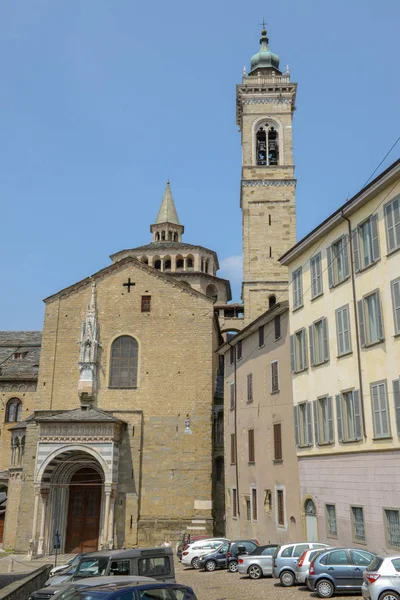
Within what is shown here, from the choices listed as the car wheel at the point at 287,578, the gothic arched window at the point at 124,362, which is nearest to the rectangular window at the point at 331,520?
the car wheel at the point at 287,578

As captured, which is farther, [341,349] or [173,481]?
[173,481]

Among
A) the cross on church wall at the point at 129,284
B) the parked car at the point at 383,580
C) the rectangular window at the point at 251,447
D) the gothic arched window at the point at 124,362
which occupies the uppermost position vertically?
the cross on church wall at the point at 129,284

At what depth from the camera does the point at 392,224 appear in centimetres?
1811

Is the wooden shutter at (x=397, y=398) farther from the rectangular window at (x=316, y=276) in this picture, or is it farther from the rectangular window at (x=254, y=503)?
the rectangular window at (x=254, y=503)

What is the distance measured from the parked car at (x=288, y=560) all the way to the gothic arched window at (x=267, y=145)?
3242cm

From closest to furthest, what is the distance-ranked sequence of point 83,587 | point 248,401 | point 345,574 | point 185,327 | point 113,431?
point 83,587 → point 345,574 → point 248,401 → point 113,431 → point 185,327

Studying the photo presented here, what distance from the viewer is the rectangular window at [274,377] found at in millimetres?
26458

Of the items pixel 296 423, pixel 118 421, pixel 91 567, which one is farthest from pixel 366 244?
pixel 118 421

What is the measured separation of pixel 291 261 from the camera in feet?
83.5

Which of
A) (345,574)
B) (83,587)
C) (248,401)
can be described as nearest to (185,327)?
(248,401)

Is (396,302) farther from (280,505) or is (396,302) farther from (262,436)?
(262,436)

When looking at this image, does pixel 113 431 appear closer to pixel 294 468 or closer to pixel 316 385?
pixel 294 468

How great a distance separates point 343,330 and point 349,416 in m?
2.94

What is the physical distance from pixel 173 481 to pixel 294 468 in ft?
35.1
